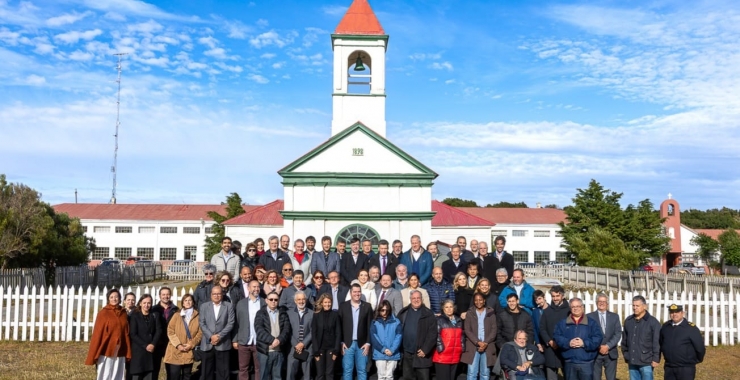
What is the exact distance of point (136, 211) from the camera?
55375mm

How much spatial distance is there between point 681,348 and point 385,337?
3.85 meters

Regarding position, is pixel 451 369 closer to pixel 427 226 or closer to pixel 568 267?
pixel 427 226

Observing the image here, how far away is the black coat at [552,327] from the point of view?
8.41m

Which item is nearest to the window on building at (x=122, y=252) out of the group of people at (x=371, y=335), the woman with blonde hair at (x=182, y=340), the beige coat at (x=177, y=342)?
the group of people at (x=371, y=335)

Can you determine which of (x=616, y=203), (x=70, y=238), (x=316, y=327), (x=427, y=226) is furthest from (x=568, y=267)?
(x=316, y=327)

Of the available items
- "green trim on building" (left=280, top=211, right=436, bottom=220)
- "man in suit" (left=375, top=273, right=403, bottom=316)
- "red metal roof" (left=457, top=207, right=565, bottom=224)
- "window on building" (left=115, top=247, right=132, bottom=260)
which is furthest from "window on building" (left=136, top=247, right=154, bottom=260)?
"man in suit" (left=375, top=273, right=403, bottom=316)

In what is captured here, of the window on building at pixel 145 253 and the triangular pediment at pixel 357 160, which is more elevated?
the triangular pediment at pixel 357 160

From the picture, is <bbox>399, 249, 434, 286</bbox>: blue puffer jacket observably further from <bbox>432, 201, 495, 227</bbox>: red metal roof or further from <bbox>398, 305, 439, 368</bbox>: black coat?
<bbox>432, 201, 495, 227</bbox>: red metal roof

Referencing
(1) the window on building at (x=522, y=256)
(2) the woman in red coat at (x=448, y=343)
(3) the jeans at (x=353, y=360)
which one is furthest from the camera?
(1) the window on building at (x=522, y=256)

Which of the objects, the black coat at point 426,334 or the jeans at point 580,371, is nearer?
the jeans at point 580,371

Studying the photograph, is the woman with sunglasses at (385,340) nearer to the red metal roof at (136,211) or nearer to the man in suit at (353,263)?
the man in suit at (353,263)

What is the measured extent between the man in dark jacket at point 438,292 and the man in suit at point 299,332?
6.16ft

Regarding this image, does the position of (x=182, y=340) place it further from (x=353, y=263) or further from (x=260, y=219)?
(x=260, y=219)

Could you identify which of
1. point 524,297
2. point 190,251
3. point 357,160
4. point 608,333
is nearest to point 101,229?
point 190,251
